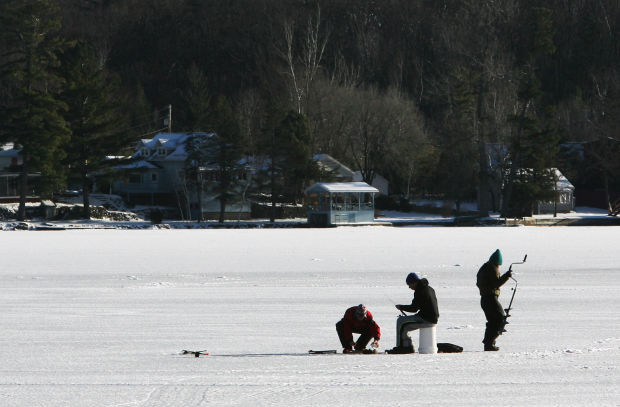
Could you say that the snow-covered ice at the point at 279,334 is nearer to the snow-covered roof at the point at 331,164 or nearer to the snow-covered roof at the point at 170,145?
the snow-covered roof at the point at 170,145

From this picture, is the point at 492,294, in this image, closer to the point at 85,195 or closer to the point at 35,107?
the point at 35,107

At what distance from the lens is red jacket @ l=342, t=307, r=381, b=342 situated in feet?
46.0

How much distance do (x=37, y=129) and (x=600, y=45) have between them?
217 feet

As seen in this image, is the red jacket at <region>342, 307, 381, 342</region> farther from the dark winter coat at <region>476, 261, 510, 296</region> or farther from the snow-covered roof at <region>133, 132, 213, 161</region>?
the snow-covered roof at <region>133, 132, 213, 161</region>

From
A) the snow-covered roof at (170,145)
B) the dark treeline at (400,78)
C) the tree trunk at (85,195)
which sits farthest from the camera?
the snow-covered roof at (170,145)

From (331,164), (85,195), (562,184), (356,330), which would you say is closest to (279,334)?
(356,330)

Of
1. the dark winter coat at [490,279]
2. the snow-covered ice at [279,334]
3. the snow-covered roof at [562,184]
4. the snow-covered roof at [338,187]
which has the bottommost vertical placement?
the snow-covered ice at [279,334]

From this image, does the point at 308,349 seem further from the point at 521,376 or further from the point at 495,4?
the point at 495,4

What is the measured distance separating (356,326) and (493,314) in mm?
1902

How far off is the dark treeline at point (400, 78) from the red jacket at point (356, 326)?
56.8m

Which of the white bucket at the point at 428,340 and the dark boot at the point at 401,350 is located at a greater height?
the white bucket at the point at 428,340

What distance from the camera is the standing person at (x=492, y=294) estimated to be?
13.6m

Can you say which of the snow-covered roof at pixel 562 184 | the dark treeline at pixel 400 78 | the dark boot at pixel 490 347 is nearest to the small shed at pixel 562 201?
the snow-covered roof at pixel 562 184

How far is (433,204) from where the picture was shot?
81.1m
